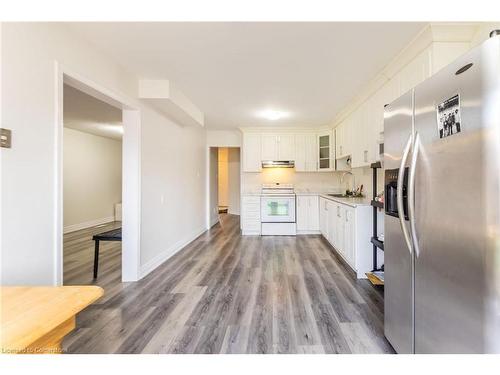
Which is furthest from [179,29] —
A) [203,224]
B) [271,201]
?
[203,224]

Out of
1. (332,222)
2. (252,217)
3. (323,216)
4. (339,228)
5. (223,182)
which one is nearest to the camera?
(339,228)

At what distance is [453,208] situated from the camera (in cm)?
105

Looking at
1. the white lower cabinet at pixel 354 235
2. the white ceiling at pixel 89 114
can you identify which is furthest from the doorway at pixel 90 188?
the white lower cabinet at pixel 354 235

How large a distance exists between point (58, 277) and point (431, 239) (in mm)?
2407

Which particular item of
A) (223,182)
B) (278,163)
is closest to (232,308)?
(278,163)

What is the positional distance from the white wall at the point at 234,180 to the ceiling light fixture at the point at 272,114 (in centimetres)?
383

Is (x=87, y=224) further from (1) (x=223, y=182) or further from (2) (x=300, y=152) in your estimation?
(2) (x=300, y=152)

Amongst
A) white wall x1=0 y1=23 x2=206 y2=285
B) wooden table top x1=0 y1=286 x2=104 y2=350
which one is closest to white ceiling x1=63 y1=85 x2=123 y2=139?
white wall x1=0 y1=23 x2=206 y2=285

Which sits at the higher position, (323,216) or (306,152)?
(306,152)

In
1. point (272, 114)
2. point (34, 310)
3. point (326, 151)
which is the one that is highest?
point (272, 114)

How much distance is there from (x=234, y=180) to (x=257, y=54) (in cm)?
649

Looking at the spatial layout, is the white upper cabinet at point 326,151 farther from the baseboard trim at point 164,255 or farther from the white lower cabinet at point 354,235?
the baseboard trim at point 164,255

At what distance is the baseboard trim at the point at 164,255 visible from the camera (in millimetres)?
3073

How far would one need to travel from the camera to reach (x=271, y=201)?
5.32 m
